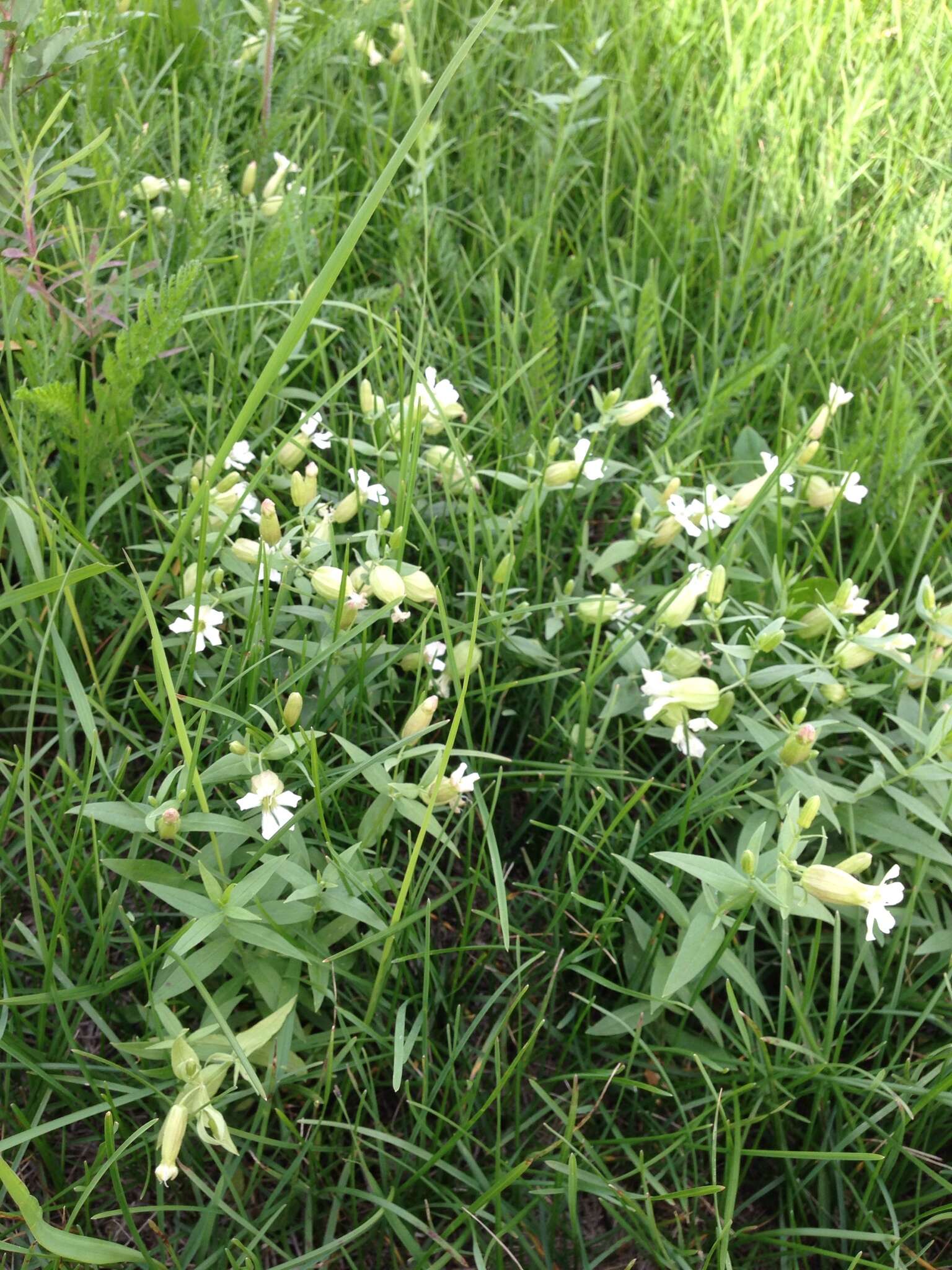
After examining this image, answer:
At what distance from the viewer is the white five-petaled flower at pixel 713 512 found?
136 cm

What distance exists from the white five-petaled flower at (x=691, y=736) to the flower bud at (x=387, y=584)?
356mm

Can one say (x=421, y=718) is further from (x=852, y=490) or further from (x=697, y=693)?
(x=852, y=490)

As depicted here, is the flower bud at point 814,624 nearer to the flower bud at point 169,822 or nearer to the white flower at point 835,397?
the white flower at point 835,397

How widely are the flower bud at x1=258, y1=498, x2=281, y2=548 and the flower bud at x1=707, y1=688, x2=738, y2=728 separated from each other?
54 centimetres

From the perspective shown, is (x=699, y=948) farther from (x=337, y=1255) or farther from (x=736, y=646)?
(x=337, y=1255)

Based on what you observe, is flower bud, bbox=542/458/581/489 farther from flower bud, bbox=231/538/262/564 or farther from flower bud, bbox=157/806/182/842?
flower bud, bbox=157/806/182/842

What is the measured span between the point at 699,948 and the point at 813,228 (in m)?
1.57

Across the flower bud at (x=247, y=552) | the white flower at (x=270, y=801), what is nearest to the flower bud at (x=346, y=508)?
the flower bud at (x=247, y=552)

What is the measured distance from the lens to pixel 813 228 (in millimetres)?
2113

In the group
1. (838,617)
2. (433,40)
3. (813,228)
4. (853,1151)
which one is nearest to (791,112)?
(813,228)

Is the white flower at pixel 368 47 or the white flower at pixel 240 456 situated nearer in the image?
the white flower at pixel 240 456

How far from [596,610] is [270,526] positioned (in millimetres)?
421

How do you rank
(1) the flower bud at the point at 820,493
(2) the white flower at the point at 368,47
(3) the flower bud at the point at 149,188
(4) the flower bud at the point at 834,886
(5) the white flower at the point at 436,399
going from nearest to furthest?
(4) the flower bud at the point at 834,886 < (5) the white flower at the point at 436,399 < (1) the flower bud at the point at 820,493 < (3) the flower bud at the point at 149,188 < (2) the white flower at the point at 368,47

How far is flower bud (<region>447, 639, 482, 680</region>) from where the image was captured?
3.88 feet
